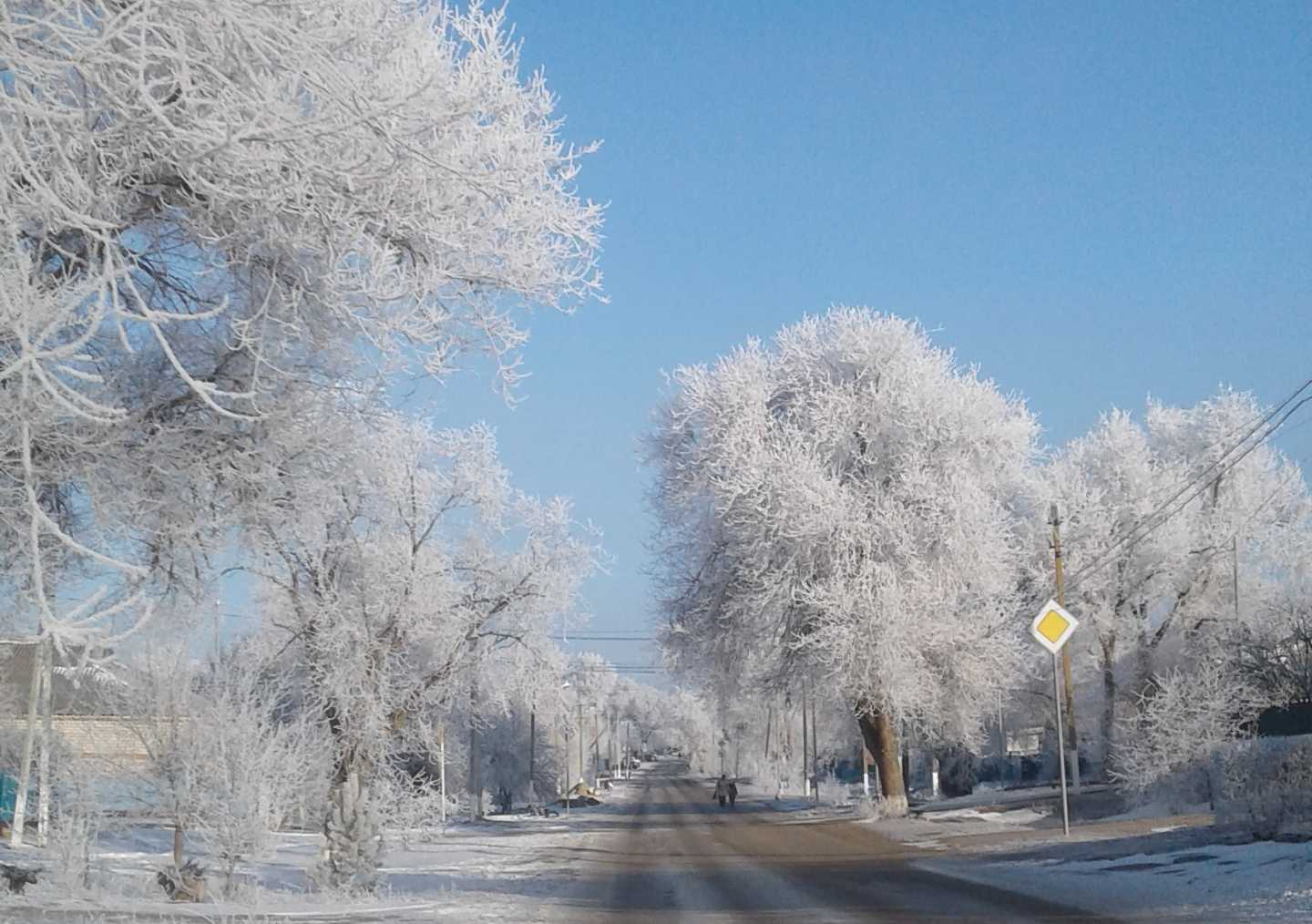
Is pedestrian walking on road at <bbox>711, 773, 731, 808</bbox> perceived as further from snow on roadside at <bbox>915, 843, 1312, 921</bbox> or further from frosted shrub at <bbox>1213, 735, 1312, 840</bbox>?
frosted shrub at <bbox>1213, 735, 1312, 840</bbox>

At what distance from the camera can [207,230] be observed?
30.5 feet

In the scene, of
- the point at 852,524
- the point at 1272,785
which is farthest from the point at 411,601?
the point at 1272,785

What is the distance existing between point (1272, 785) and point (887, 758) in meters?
22.8

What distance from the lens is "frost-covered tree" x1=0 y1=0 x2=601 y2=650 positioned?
6871mm

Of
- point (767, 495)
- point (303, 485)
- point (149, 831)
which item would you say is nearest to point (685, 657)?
point (767, 495)

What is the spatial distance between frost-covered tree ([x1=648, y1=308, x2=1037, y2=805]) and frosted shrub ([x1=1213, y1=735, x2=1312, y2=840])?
1622 cm

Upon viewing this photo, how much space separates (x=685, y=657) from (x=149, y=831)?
50.9ft

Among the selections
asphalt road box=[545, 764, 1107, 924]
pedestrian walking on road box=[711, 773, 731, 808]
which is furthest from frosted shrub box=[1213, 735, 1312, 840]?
pedestrian walking on road box=[711, 773, 731, 808]

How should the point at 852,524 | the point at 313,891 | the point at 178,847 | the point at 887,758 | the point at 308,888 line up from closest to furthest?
the point at 313,891
the point at 178,847
the point at 308,888
the point at 852,524
the point at 887,758

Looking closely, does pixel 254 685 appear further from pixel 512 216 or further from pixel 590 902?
pixel 512 216

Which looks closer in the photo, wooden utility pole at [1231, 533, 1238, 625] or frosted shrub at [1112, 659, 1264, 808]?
frosted shrub at [1112, 659, 1264, 808]

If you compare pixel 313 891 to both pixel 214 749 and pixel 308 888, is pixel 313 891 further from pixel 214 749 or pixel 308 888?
pixel 214 749

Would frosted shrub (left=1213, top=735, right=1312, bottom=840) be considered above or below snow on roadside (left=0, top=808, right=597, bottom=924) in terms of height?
above

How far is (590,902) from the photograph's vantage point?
18.0 metres
